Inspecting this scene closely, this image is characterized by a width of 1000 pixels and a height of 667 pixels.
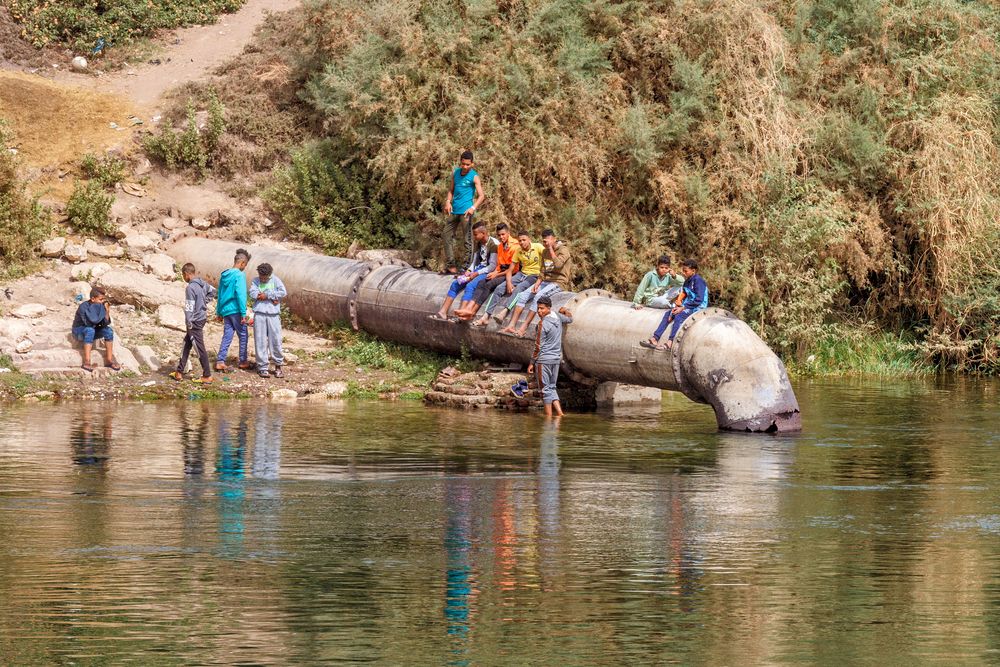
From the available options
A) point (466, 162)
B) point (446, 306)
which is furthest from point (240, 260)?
point (466, 162)

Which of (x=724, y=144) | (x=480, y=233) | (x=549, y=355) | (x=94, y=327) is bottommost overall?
(x=549, y=355)

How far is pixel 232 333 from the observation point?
21.2 m

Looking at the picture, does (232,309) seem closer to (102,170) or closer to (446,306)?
(446,306)

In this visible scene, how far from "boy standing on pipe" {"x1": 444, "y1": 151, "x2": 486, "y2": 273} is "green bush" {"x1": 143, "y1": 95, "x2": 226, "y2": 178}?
6.74 meters

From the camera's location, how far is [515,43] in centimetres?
2478

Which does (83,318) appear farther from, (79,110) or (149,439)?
(79,110)

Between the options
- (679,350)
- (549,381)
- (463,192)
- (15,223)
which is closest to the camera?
(679,350)

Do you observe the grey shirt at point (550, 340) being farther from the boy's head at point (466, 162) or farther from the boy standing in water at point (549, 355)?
the boy's head at point (466, 162)

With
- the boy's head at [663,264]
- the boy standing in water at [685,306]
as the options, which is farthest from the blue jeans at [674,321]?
the boy's head at [663,264]

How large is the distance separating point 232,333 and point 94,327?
1912mm

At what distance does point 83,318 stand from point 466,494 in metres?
8.69

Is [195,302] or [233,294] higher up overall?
[233,294]

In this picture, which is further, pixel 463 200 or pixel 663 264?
pixel 463 200

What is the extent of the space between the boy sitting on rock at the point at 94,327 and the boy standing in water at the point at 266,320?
195cm
